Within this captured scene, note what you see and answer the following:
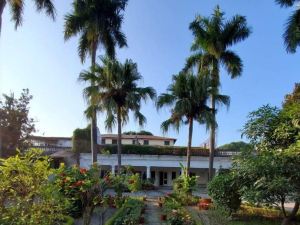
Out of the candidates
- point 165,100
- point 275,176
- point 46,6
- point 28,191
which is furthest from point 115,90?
point 28,191

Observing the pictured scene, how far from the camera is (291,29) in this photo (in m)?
24.9

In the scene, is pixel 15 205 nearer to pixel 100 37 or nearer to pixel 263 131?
pixel 263 131

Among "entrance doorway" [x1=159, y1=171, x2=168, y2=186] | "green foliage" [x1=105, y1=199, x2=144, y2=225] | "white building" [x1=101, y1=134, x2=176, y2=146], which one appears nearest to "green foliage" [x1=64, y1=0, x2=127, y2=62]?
"green foliage" [x1=105, y1=199, x2=144, y2=225]

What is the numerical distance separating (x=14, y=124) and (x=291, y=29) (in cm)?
2058

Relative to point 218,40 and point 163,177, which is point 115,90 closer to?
point 218,40

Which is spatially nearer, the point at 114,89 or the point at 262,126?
the point at 262,126

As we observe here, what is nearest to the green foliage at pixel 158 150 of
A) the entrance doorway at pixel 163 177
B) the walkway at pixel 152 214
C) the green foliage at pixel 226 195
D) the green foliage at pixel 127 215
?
the entrance doorway at pixel 163 177

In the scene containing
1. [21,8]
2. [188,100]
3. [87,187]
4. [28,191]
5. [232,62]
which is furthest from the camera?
[232,62]

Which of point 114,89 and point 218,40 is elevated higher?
point 218,40

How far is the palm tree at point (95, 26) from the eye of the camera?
92.1ft

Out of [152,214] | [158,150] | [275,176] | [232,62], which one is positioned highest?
[232,62]

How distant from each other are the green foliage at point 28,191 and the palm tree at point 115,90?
1998 centimetres

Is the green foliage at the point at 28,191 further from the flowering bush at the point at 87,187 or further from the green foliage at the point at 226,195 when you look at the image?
the green foliage at the point at 226,195

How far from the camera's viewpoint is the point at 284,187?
13.1m
